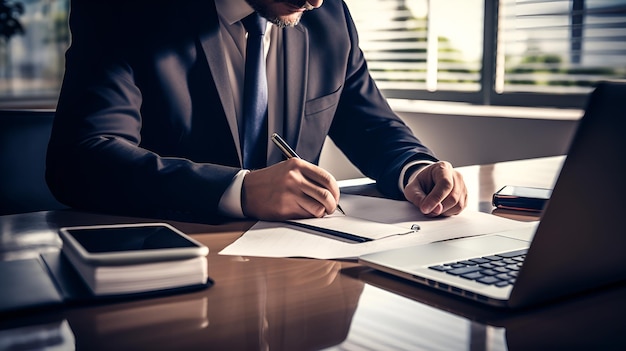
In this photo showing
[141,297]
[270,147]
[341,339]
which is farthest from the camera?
[270,147]

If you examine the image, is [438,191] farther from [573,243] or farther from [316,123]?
[316,123]

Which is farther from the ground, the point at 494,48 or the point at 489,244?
the point at 494,48

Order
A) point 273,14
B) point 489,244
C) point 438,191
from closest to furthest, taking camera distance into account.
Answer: point 489,244 → point 438,191 → point 273,14

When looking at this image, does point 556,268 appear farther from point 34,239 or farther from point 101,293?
point 34,239

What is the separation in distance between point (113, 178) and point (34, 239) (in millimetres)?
244

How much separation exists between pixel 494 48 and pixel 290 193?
2.50 meters

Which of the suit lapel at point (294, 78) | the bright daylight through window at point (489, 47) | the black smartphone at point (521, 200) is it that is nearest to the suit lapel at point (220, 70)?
the suit lapel at point (294, 78)

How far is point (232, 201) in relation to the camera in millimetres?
1140

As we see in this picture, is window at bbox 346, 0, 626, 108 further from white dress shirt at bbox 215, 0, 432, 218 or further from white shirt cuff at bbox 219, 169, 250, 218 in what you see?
white shirt cuff at bbox 219, 169, 250, 218

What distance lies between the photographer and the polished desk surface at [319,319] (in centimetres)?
61

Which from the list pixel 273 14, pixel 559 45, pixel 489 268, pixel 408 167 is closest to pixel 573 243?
pixel 489 268

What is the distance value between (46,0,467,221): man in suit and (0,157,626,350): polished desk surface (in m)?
0.30

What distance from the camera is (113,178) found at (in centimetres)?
122

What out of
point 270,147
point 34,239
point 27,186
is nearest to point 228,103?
point 270,147
